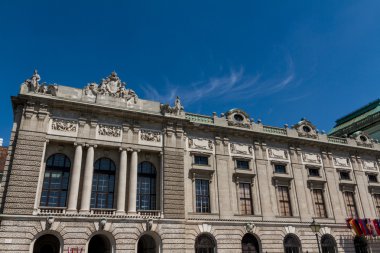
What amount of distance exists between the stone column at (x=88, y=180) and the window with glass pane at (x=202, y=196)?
9795 millimetres

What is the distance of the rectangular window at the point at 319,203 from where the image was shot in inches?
1423

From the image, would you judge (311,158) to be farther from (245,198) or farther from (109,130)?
(109,130)

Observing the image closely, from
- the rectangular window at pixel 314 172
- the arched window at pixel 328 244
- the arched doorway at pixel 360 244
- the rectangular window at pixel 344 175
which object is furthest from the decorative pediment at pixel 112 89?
the arched doorway at pixel 360 244

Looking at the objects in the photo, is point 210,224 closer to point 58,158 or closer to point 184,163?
point 184,163

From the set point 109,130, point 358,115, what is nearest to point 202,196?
point 109,130

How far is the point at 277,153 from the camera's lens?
3691cm

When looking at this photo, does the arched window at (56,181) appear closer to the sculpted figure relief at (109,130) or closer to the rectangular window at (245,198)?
the sculpted figure relief at (109,130)

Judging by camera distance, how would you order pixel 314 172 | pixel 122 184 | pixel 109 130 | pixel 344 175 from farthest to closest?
pixel 344 175
pixel 314 172
pixel 109 130
pixel 122 184

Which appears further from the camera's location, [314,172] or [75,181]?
[314,172]

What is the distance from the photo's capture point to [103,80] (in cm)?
3133

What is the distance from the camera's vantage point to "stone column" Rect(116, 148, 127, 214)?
27.3 meters

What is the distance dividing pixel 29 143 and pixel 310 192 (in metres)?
28.5

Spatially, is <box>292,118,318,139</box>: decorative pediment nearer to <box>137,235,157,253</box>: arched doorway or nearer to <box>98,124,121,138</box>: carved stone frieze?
<box>137,235,157,253</box>: arched doorway

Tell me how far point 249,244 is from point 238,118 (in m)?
13.2
